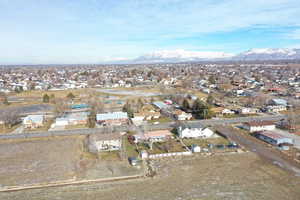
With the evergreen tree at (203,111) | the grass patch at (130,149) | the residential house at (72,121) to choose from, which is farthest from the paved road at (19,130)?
the evergreen tree at (203,111)

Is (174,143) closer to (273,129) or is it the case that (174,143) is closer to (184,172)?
(184,172)

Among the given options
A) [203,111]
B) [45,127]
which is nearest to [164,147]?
[203,111]

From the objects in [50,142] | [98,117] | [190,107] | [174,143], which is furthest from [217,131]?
[50,142]

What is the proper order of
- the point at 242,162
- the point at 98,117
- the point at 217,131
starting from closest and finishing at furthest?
the point at 242,162
the point at 217,131
the point at 98,117

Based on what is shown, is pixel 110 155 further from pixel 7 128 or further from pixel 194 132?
pixel 7 128

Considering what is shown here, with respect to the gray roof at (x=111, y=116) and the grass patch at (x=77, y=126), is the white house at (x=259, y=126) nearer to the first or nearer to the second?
the gray roof at (x=111, y=116)

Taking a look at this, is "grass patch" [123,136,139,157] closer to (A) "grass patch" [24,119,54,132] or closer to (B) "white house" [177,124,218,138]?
(B) "white house" [177,124,218,138]
